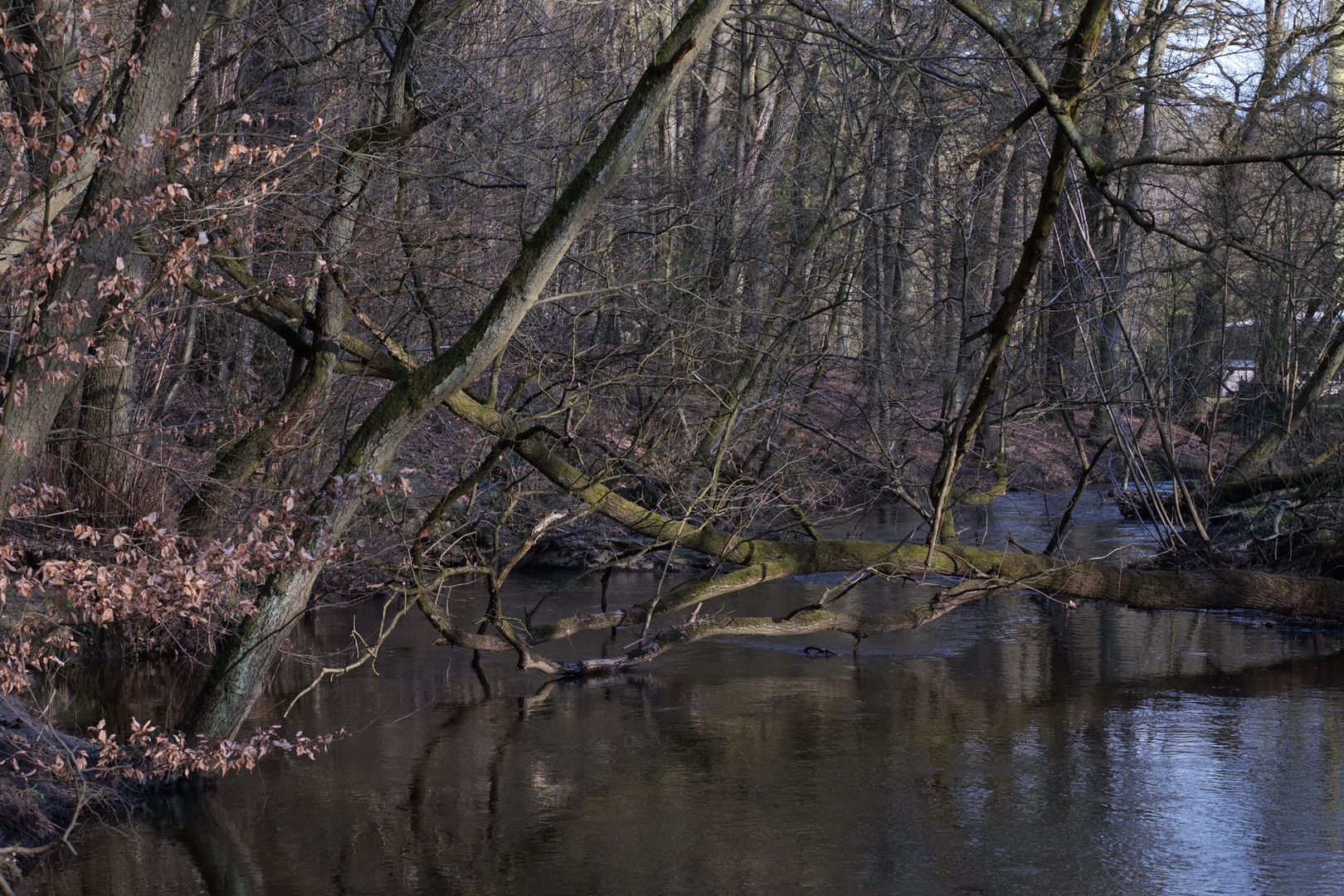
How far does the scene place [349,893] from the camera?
6852 mm

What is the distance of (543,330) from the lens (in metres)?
Answer: 13.2

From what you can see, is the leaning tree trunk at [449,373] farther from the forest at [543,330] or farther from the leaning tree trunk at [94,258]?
the leaning tree trunk at [94,258]

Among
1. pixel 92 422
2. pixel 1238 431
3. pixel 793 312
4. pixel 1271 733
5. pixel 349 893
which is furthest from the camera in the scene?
pixel 1238 431

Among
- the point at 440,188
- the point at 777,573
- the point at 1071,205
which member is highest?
the point at 440,188

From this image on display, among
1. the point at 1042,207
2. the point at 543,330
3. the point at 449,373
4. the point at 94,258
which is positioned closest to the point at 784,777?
the point at 449,373

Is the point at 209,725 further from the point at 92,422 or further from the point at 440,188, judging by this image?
the point at 440,188

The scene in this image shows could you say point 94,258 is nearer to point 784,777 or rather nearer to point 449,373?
point 449,373

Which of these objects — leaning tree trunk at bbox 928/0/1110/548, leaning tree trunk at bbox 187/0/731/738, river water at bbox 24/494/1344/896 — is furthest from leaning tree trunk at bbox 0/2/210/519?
leaning tree trunk at bbox 928/0/1110/548

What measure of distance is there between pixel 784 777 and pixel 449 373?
3.41 meters

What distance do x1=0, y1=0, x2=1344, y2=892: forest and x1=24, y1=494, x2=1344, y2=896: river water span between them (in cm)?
46

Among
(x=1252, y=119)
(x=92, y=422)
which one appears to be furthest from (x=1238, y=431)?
(x=92, y=422)

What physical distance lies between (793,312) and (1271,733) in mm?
7124

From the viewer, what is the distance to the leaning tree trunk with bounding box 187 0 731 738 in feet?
25.5

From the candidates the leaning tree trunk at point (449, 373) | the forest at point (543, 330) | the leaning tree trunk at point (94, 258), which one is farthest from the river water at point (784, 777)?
the leaning tree trunk at point (94, 258)
